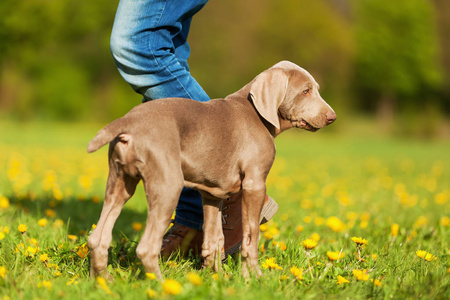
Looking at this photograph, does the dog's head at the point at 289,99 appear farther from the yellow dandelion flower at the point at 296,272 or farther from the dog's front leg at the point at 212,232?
the yellow dandelion flower at the point at 296,272

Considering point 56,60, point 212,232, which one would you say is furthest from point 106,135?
point 56,60

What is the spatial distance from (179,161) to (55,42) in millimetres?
32090

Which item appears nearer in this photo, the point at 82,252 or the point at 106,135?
the point at 106,135

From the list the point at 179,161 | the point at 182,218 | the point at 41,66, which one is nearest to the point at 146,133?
the point at 179,161

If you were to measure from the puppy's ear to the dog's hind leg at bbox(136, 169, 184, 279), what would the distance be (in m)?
0.71

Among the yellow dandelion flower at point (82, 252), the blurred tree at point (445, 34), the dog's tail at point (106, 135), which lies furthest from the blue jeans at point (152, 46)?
the blurred tree at point (445, 34)

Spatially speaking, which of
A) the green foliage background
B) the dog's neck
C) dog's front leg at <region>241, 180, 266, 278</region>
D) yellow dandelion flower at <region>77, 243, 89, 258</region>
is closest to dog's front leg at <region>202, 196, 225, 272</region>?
dog's front leg at <region>241, 180, 266, 278</region>

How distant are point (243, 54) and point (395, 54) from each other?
657 inches

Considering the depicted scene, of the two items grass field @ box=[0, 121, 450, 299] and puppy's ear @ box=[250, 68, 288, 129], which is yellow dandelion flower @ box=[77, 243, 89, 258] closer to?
grass field @ box=[0, 121, 450, 299]

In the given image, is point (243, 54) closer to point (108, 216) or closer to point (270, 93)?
point (270, 93)

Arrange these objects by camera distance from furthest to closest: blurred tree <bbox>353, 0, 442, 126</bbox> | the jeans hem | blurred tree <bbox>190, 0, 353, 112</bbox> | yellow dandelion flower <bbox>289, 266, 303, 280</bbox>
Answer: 1. blurred tree <bbox>353, 0, 442, 126</bbox>
2. blurred tree <bbox>190, 0, 353, 112</bbox>
3. the jeans hem
4. yellow dandelion flower <bbox>289, 266, 303, 280</bbox>

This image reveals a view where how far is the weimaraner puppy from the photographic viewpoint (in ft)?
7.13

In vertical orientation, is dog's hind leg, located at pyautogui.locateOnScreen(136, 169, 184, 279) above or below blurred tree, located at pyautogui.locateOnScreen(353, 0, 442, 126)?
above

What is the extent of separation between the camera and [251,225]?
2578 millimetres
